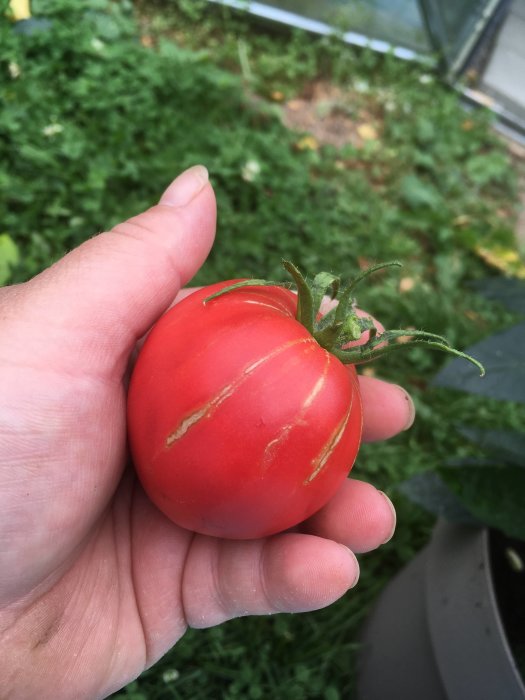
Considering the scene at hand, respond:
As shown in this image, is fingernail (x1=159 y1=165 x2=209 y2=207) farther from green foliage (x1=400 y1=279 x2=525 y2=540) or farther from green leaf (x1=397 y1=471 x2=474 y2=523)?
green leaf (x1=397 y1=471 x2=474 y2=523)

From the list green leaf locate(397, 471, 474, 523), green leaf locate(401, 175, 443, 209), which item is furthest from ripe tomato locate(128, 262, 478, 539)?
green leaf locate(401, 175, 443, 209)

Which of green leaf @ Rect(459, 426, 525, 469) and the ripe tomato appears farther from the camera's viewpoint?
green leaf @ Rect(459, 426, 525, 469)

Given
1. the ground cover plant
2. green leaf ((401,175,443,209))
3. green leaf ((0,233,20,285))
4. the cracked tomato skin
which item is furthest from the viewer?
green leaf ((401,175,443,209))

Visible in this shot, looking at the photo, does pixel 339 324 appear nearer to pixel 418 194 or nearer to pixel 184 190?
pixel 184 190

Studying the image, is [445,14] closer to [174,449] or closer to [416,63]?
[416,63]

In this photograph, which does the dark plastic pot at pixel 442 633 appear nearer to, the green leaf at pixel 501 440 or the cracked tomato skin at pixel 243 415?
the green leaf at pixel 501 440

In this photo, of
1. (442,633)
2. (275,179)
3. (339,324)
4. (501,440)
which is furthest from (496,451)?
(275,179)
